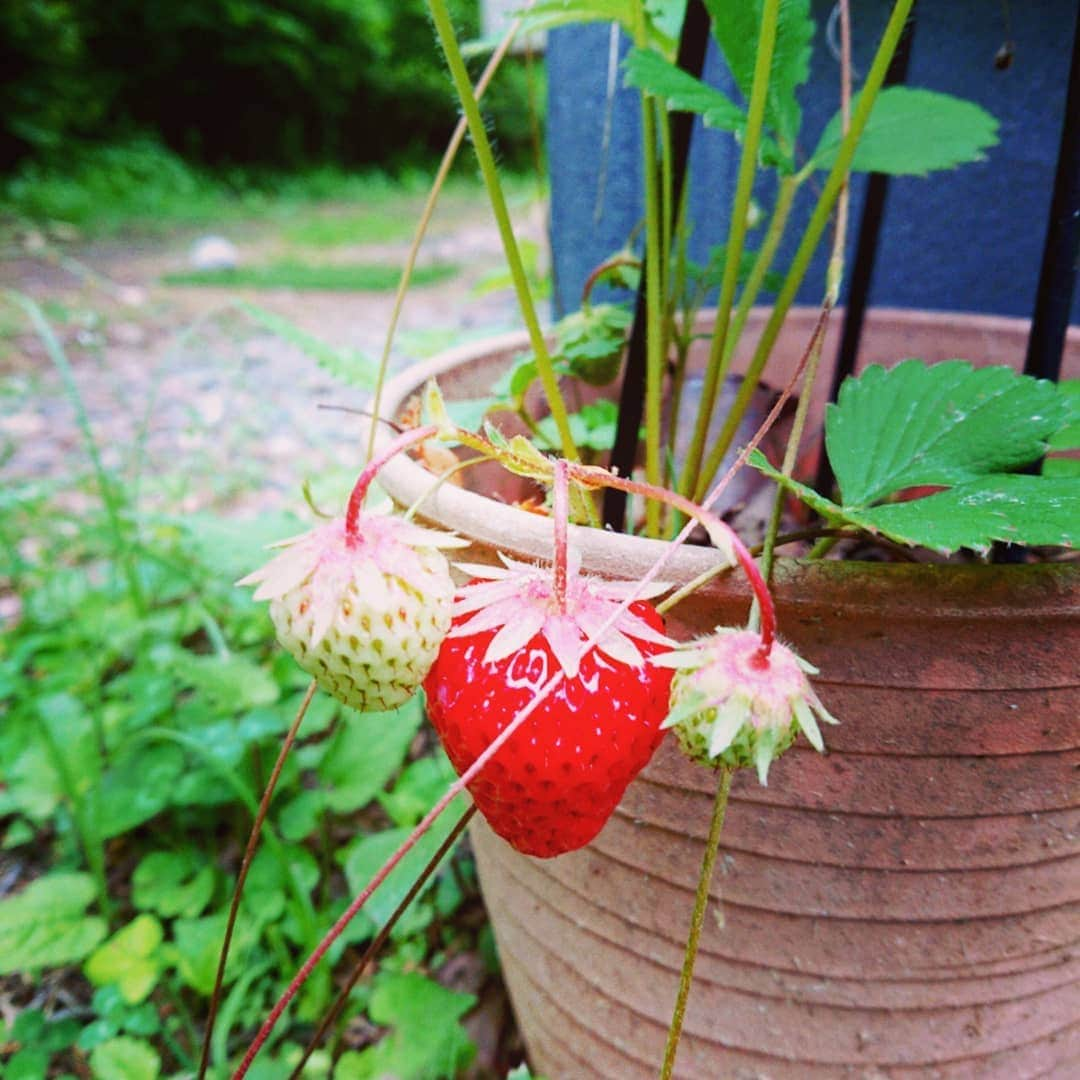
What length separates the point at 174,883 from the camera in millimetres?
978

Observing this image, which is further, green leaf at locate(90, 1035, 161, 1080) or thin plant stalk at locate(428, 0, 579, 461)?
green leaf at locate(90, 1035, 161, 1080)

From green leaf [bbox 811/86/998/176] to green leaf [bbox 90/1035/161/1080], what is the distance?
2.77 feet

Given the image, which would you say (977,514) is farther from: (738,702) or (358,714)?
(358,714)

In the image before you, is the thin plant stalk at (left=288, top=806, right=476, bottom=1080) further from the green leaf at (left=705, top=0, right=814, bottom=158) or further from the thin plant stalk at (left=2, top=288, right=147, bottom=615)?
the thin plant stalk at (left=2, top=288, right=147, bottom=615)

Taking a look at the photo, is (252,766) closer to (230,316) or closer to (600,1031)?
(600,1031)

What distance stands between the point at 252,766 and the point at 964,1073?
0.73 metres

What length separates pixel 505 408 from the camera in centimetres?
68

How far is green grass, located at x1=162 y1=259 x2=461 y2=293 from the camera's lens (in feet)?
13.4

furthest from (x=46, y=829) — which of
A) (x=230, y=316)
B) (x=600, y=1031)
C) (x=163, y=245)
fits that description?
(x=163, y=245)

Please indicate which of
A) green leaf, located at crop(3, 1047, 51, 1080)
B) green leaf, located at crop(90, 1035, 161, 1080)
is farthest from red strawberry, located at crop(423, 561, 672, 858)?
green leaf, located at crop(3, 1047, 51, 1080)

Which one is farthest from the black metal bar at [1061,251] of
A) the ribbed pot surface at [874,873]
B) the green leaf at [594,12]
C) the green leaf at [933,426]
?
the green leaf at [594,12]

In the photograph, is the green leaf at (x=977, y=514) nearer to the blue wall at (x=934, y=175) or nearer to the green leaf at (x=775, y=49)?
the green leaf at (x=775, y=49)

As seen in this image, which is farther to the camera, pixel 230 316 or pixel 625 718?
pixel 230 316

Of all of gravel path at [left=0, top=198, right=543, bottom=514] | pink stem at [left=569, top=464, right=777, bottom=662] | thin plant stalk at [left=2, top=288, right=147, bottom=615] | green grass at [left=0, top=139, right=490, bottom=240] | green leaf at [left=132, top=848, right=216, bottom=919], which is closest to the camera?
pink stem at [left=569, top=464, right=777, bottom=662]
